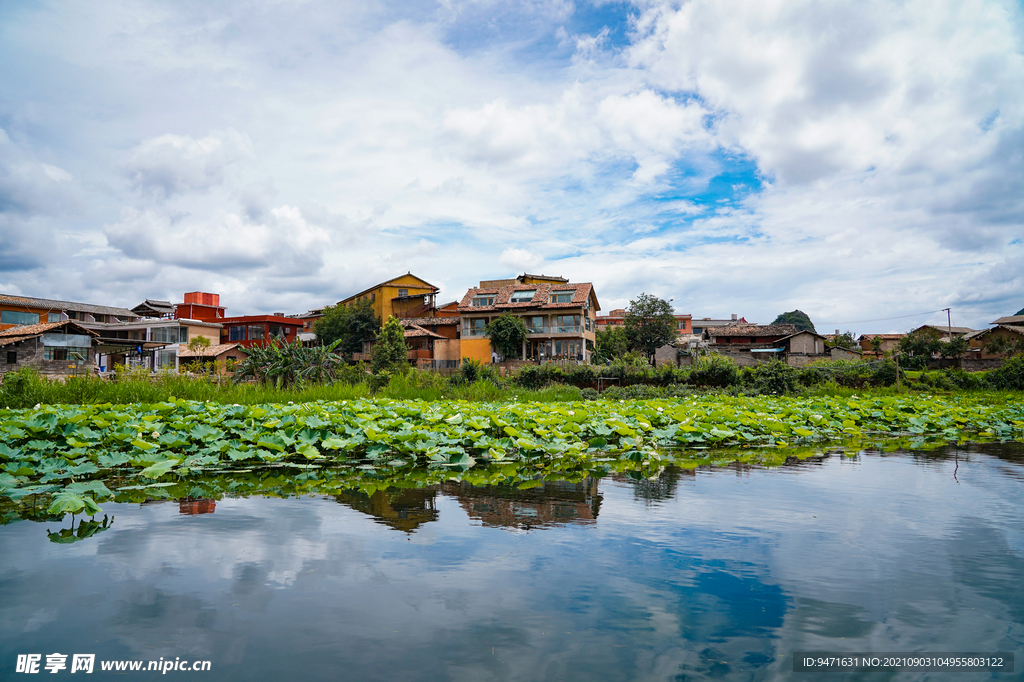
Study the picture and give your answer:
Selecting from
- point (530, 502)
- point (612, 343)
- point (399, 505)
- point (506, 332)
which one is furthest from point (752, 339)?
point (399, 505)

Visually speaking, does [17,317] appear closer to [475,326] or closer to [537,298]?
[475,326]

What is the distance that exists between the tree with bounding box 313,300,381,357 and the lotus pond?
4057 centimetres

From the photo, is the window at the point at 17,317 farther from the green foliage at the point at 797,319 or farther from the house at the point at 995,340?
the green foliage at the point at 797,319

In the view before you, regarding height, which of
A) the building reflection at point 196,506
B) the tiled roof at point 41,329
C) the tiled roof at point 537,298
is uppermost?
the tiled roof at point 537,298

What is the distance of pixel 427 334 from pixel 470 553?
37909mm

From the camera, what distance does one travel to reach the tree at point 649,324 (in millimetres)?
44719

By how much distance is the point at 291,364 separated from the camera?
18.4 metres

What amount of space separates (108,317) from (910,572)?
57381 mm

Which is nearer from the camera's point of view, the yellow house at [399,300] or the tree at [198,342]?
the tree at [198,342]

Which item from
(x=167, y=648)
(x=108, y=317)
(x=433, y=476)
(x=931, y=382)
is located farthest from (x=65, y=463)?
(x=108, y=317)

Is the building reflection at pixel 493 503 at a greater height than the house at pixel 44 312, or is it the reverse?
the house at pixel 44 312

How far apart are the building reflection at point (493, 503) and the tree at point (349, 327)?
4232cm

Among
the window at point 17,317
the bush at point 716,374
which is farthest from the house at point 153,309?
the bush at point 716,374

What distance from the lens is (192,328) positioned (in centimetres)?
4331
